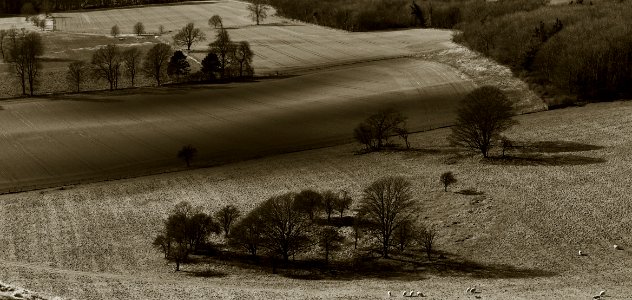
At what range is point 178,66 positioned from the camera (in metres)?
112

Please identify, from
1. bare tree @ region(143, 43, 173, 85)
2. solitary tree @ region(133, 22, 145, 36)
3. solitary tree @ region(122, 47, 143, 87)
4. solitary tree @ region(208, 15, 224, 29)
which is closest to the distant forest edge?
solitary tree @ region(133, 22, 145, 36)

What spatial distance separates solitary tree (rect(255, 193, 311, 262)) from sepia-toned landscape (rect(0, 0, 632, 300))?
15cm

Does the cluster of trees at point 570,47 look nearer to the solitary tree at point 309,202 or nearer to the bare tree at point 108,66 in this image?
the solitary tree at point 309,202

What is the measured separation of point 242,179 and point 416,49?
213 feet

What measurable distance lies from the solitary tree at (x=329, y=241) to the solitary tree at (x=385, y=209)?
2.47 metres

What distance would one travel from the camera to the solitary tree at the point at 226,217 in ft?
199

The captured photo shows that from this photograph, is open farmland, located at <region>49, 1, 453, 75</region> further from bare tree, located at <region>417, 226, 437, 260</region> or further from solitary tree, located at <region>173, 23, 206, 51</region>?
bare tree, located at <region>417, 226, 437, 260</region>

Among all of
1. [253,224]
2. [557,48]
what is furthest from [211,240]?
[557,48]

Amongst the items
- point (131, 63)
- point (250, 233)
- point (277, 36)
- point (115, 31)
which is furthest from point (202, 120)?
point (115, 31)

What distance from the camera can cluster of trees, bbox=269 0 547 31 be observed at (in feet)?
488

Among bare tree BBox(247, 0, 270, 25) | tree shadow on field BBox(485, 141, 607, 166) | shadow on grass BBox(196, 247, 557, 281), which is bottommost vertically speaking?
shadow on grass BBox(196, 247, 557, 281)

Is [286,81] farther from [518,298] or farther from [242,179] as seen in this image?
[518,298]

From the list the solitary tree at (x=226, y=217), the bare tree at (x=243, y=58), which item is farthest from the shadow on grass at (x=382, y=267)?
the bare tree at (x=243, y=58)

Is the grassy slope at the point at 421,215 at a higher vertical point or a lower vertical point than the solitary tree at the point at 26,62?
lower
